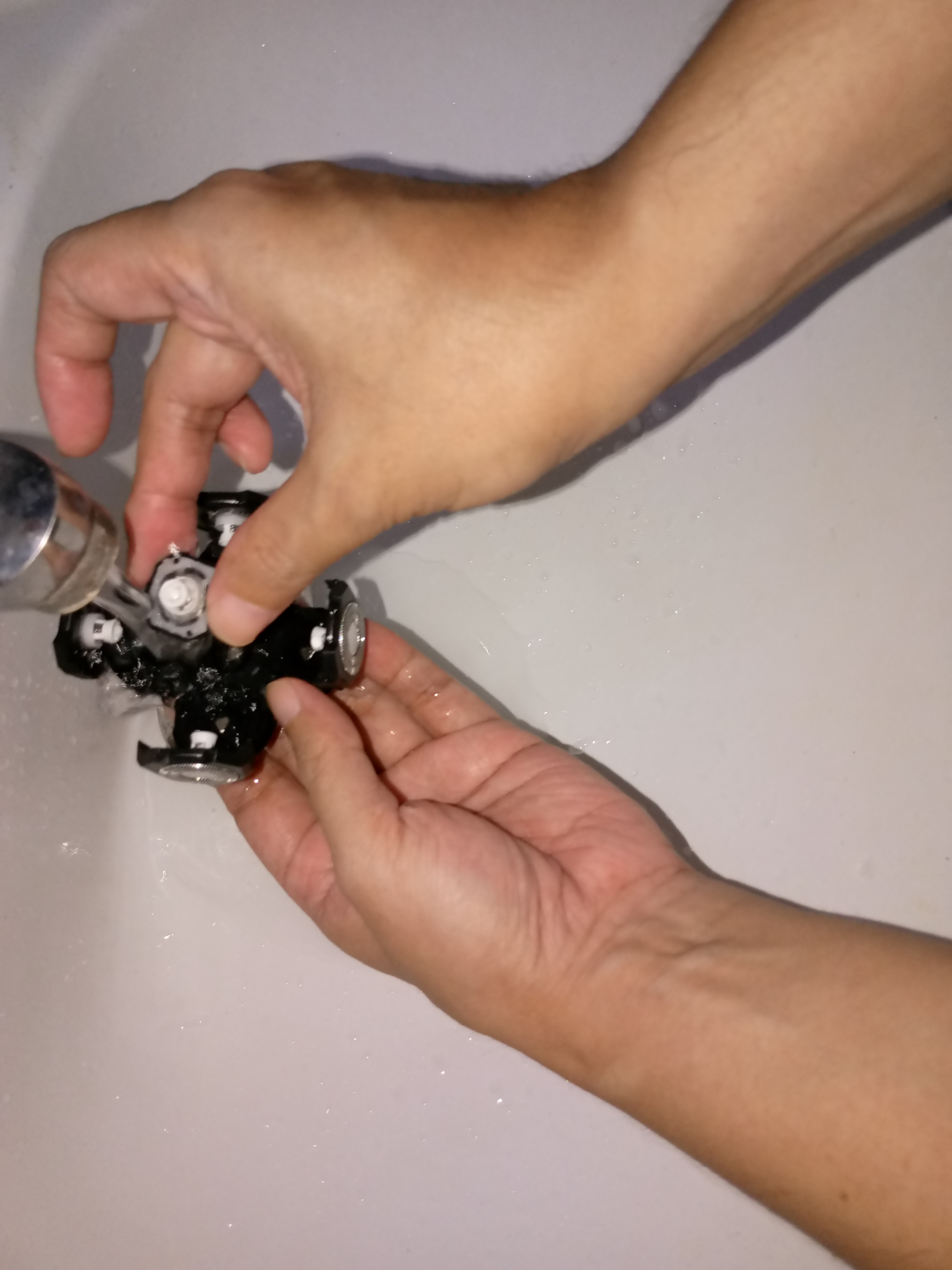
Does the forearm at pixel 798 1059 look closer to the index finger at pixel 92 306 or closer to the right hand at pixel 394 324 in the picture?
the right hand at pixel 394 324

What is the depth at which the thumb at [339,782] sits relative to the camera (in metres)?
0.46

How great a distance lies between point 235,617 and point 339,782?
0.10m

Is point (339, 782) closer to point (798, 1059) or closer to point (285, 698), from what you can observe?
point (285, 698)

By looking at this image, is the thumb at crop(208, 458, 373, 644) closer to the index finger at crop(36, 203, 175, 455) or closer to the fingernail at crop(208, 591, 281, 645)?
the fingernail at crop(208, 591, 281, 645)

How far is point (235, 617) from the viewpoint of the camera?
0.43 meters

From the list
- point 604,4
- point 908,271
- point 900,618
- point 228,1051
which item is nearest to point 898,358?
point 908,271

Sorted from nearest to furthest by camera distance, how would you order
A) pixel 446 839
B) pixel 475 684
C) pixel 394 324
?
pixel 394 324, pixel 446 839, pixel 475 684

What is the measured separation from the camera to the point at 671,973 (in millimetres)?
446

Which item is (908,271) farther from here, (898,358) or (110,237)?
(110,237)

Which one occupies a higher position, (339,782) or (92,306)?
(92,306)

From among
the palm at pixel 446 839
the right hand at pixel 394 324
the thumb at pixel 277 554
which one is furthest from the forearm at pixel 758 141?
the palm at pixel 446 839

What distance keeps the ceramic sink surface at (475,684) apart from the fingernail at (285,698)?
14cm

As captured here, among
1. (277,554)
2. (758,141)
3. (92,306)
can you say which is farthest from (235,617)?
(758,141)

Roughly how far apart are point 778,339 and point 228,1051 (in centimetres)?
56
